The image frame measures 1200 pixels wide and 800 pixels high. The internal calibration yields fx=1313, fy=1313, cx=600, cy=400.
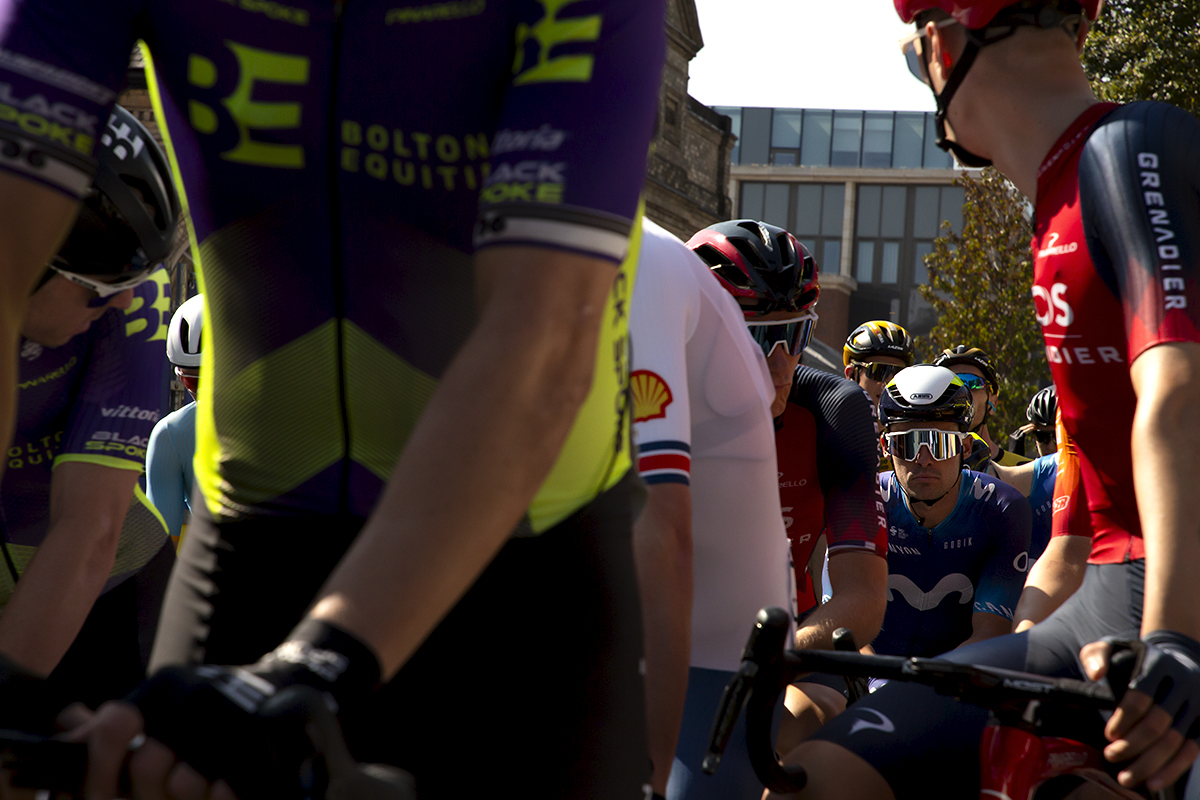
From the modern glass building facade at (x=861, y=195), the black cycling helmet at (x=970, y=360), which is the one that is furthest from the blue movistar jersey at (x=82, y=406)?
the modern glass building facade at (x=861, y=195)

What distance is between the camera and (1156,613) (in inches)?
86.5

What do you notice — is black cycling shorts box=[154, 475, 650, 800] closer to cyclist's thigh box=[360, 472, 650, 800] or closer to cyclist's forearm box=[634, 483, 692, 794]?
cyclist's thigh box=[360, 472, 650, 800]

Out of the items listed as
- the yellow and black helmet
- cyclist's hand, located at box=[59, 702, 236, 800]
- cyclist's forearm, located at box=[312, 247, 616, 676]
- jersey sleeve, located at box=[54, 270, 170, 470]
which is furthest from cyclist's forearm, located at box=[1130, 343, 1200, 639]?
the yellow and black helmet

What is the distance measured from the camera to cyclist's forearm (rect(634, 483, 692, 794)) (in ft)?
9.08

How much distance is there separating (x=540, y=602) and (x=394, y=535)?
622 millimetres

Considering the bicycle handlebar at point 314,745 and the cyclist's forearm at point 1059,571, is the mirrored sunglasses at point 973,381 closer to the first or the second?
the cyclist's forearm at point 1059,571

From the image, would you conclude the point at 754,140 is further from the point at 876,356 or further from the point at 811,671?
the point at 811,671

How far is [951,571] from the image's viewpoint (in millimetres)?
7816

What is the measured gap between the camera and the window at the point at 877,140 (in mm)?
69500

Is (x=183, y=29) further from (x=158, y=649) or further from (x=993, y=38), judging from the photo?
(x=993, y=38)

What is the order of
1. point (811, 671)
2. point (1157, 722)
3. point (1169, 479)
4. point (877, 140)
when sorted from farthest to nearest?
1. point (877, 140)
2. point (811, 671)
3. point (1169, 479)
4. point (1157, 722)

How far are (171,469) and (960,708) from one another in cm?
496

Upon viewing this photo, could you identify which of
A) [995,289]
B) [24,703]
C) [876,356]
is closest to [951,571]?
[876,356]

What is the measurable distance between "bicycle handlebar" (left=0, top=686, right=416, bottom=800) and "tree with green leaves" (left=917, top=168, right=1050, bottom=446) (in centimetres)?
2869
